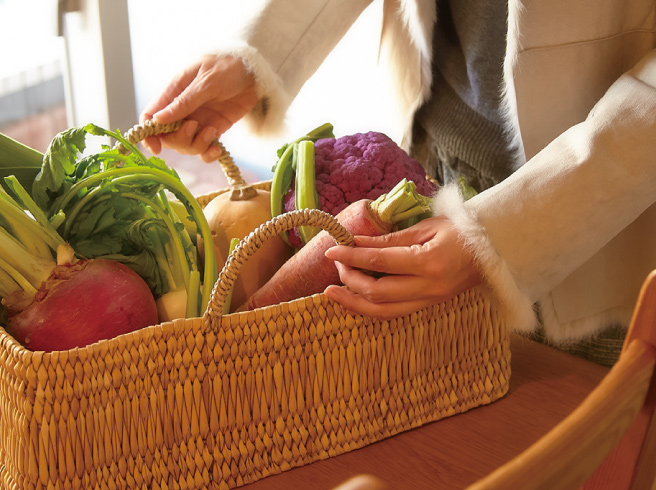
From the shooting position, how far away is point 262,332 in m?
0.67

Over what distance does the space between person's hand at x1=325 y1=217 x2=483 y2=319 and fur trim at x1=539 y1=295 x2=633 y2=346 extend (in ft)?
0.62

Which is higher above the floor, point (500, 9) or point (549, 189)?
point (500, 9)

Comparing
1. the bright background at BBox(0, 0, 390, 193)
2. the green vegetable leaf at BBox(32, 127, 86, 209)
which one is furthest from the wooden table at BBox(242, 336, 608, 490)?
the bright background at BBox(0, 0, 390, 193)

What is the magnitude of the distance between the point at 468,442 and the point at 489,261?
0.19 metres

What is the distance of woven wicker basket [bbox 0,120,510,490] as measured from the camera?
2.01 ft

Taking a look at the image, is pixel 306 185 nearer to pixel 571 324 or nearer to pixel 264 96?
pixel 264 96

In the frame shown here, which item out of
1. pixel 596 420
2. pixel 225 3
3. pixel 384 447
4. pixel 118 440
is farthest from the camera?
pixel 225 3

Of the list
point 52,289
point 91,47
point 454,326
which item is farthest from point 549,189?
point 91,47

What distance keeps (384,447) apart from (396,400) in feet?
0.17

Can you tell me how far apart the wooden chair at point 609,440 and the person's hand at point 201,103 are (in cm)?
67

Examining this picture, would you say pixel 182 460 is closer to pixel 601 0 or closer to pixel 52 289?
pixel 52 289

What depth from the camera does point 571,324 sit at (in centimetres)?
88

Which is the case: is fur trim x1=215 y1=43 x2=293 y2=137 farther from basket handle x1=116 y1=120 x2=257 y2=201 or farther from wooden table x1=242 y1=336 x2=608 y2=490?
wooden table x1=242 y1=336 x2=608 y2=490

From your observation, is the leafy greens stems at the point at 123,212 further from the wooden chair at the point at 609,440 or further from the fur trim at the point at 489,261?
the wooden chair at the point at 609,440
